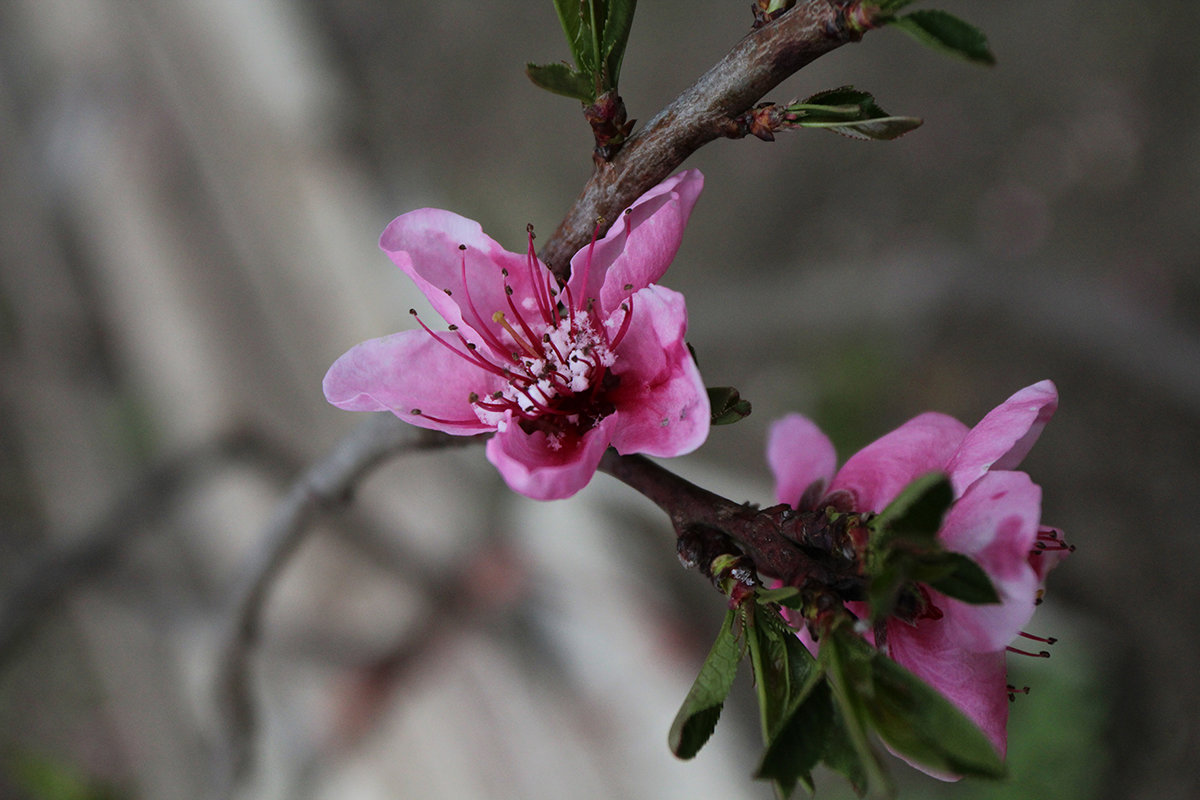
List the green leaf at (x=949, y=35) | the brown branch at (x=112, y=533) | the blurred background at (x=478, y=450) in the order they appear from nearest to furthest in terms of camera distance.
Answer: the green leaf at (x=949, y=35) < the brown branch at (x=112, y=533) < the blurred background at (x=478, y=450)

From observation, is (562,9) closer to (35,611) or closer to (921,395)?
(35,611)

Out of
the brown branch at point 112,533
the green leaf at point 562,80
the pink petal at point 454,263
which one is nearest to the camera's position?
the green leaf at point 562,80

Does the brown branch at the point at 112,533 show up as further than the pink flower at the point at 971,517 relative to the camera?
Yes

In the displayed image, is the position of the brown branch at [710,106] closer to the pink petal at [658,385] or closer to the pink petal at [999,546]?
the pink petal at [658,385]

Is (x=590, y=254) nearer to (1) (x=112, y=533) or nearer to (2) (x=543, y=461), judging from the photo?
(2) (x=543, y=461)

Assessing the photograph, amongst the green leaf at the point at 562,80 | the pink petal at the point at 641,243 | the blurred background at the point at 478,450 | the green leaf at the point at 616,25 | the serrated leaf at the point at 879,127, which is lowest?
the blurred background at the point at 478,450

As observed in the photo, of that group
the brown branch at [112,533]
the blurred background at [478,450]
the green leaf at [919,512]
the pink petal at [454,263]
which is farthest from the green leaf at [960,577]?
the blurred background at [478,450]

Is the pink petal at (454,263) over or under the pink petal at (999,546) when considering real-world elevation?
over
